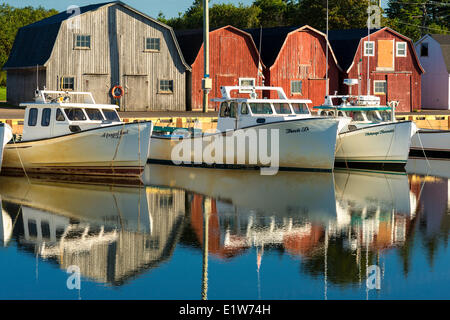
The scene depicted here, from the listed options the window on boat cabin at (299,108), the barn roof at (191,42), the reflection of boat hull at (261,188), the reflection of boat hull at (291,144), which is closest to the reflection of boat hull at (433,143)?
the window on boat cabin at (299,108)

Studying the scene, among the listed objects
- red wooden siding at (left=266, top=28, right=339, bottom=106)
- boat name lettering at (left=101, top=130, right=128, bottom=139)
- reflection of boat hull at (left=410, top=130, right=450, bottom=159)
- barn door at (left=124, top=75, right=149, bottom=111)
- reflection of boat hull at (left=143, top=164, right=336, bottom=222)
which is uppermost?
red wooden siding at (left=266, top=28, right=339, bottom=106)

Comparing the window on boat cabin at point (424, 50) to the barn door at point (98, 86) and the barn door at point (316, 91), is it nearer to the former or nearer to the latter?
the barn door at point (316, 91)

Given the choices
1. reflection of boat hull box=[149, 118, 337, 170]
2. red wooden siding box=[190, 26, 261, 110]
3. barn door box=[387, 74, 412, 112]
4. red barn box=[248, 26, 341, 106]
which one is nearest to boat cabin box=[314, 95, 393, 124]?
reflection of boat hull box=[149, 118, 337, 170]

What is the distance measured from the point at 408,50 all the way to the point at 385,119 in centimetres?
2957

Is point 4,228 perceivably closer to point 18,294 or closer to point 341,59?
point 18,294

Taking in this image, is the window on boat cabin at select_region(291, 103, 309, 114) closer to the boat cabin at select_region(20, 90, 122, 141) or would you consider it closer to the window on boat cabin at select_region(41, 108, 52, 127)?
the boat cabin at select_region(20, 90, 122, 141)

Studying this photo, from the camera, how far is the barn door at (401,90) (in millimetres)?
57719

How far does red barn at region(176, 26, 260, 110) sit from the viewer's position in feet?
164

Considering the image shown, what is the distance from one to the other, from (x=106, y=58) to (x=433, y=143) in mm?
20329

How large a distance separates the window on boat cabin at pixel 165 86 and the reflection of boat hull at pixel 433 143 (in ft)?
59.2

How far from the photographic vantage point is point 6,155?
2572cm

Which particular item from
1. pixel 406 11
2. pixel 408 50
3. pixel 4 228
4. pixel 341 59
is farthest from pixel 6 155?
pixel 406 11

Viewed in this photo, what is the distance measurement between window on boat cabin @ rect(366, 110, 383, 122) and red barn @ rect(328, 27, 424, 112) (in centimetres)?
2570

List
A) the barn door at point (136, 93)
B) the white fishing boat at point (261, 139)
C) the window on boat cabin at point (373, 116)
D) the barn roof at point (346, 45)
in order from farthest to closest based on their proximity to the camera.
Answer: the barn roof at point (346, 45)
the barn door at point (136, 93)
the window on boat cabin at point (373, 116)
the white fishing boat at point (261, 139)
